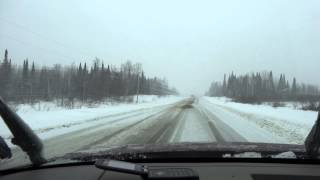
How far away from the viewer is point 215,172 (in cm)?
311

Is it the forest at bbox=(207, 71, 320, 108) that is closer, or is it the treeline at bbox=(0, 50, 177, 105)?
the treeline at bbox=(0, 50, 177, 105)

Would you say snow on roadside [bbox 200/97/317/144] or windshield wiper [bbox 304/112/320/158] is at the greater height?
windshield wiper [bbox 304/112/320/158]

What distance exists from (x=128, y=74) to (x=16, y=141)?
94.6m

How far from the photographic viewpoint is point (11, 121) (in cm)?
348

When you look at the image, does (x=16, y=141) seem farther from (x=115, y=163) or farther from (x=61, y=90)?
(x=61, y=90)

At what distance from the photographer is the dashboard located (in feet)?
9.81

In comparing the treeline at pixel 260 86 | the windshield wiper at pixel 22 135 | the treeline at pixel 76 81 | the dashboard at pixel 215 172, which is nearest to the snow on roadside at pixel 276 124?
the dashboard at pixel 215 172

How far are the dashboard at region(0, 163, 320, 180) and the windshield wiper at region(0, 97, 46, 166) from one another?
302 mm

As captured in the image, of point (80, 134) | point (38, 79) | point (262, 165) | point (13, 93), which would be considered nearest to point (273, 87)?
point (38, 79)

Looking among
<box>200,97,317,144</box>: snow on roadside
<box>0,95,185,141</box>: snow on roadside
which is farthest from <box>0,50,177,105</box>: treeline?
<box>200,97,317,144</box>: snow on roadside

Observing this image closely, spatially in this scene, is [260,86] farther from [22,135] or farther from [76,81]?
[22,135]

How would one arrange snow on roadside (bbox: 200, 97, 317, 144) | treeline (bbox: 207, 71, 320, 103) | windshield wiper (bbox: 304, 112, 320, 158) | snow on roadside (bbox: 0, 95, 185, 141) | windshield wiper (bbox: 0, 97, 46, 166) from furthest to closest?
treeline (bbox: 207, 71, 320, 103) → snow on roadside (bbox: 0, 95, 185, 141) → snow on roadside (bbox: 200, 97, 317, 144) → windshield wiper (bbox: 304, 112, 320, 158) → windshield wiper (bbox: 0, 97, 46, 166)

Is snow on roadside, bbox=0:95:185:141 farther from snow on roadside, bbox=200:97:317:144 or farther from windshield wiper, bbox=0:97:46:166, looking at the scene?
windshield wiper, bbox=0:97:46:166

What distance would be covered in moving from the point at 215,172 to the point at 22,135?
4.76ft
